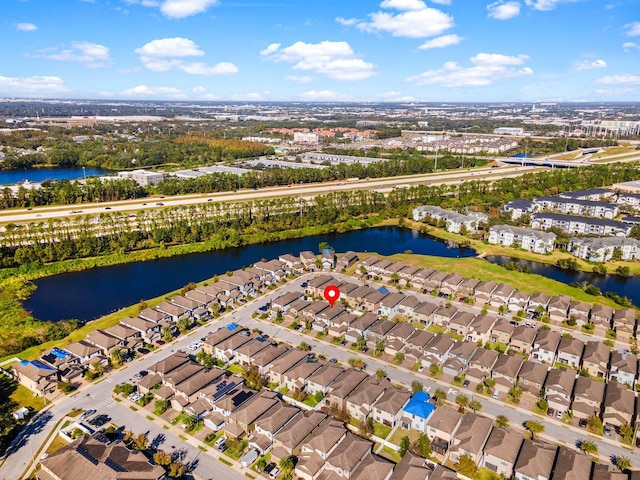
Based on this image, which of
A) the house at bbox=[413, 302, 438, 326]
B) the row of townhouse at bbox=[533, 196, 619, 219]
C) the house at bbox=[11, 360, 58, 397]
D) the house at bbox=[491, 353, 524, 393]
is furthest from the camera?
the row of townhouse at bbox=[533, 196, 619, 219]

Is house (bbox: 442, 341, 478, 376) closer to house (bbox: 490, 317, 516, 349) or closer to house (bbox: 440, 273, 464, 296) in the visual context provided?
house (bbox: 490, 317, 516, 349)

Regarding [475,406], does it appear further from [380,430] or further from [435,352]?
[380,430]

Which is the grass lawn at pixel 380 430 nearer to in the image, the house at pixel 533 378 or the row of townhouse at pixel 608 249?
the house at pixel 533 378

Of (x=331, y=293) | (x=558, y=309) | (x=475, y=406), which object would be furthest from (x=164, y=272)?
(x=558, y=309)

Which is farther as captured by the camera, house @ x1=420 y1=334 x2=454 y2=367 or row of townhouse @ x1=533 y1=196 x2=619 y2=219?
row of townhouse @ x1=533 y1=196 x2=619 y2=219

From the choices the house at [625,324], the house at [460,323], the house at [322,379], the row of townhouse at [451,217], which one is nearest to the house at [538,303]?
the house at [625,324]

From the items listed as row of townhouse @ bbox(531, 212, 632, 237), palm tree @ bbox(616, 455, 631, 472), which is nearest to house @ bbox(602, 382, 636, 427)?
palm tree @ bbox(616, 455, 631, 472)

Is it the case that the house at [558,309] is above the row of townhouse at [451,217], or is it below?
below
